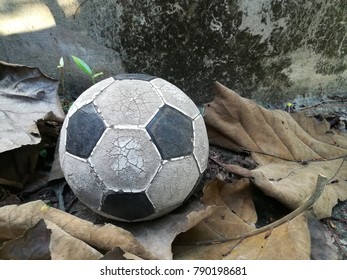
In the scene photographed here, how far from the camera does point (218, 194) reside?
1.65m

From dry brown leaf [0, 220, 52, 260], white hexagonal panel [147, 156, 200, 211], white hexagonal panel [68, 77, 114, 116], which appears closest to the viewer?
dry brown leaf [0, 220, 52, 260]

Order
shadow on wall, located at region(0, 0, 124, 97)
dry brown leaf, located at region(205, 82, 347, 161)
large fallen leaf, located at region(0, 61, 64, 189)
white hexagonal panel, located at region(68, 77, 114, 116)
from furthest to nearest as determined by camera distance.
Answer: shadow on wall, located at region(0, 0, 124, 97), dry brown leaf, located at region(205, 82, 347, 161), large fallen leaf, located at region(0, 61, 64, 189), white hexagonal panel, located at region(68, 77, 114, 116)

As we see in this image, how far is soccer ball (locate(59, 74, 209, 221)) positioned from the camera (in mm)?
1464

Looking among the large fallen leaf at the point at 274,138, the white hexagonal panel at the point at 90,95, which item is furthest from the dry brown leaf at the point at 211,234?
the white hexagonal panel at the point at 90,95

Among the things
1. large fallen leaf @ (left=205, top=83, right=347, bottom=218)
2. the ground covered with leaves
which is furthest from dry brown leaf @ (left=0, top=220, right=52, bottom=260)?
large fallen leaf @ (left=205, top=83, right=347, bottom=218)

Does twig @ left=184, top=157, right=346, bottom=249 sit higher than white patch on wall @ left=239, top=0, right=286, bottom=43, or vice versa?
white patch on wall @ left=239, top=0, right=286, bottom=43

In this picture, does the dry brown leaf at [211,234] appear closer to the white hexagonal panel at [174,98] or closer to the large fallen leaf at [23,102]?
the white hexagonal panel at [174,98]

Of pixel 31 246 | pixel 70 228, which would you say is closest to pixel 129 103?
Answer: pixel 70 228

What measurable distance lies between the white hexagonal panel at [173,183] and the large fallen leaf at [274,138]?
40cm

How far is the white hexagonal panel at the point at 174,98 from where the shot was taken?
5.23 feet

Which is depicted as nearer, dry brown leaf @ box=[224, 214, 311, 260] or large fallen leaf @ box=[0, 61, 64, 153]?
dry brown leaf @ box=[224, 214, 311, 260]

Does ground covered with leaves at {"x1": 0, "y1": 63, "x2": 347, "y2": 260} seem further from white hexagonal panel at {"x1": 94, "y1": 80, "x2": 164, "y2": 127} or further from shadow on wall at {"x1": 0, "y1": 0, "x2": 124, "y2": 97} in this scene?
white hexagonal panel at {"x1": 94, "y1": 80, "x2": 164, "y2": 127}

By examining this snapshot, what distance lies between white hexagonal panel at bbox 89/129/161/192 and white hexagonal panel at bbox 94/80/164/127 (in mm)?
43

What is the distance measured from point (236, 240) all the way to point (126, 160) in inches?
19.2
